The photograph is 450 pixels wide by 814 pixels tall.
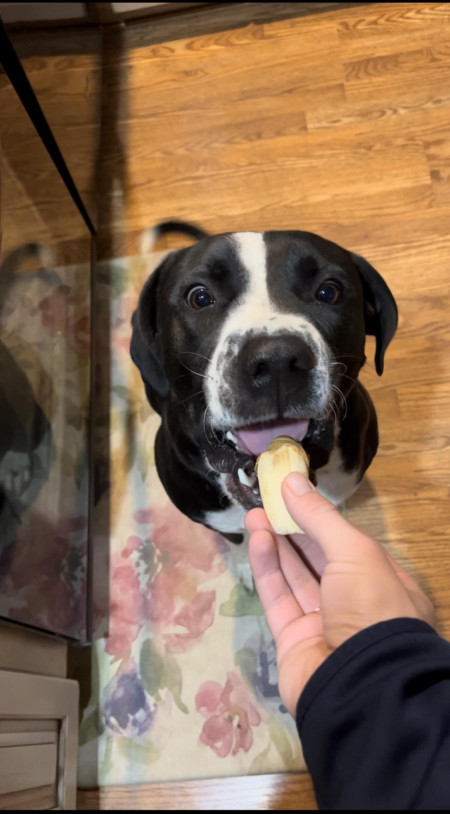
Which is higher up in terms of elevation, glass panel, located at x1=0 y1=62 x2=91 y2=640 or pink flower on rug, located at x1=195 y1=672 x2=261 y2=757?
glass panel, located at x1=0 y1=62 x2=91 y2=640

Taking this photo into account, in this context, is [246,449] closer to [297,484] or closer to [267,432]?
[267,432]

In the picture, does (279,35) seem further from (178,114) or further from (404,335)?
(404,335)

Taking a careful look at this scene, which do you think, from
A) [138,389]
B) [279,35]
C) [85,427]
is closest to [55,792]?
[85,427]

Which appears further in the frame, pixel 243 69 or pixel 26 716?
pixel 243 69

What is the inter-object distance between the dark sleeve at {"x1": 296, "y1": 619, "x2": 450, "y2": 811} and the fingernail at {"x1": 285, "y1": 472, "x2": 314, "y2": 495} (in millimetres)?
224

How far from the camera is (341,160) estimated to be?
218 centimetres

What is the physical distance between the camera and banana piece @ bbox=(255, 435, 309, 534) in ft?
3.10

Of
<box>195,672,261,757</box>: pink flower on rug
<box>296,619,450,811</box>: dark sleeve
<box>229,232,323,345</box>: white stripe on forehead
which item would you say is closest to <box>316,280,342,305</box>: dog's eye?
<box>229,232,323,345</box>: white stripe on forehead

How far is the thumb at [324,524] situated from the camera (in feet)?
2.57

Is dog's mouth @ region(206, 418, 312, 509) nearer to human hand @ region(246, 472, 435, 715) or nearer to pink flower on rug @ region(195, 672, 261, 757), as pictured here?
human hand @ region(246, 472, 435, 715)

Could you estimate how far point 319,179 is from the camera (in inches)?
84.9

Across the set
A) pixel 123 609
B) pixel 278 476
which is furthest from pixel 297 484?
pixel 123 609

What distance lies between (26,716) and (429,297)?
1.66 metres

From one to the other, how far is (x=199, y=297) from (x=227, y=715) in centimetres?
112
